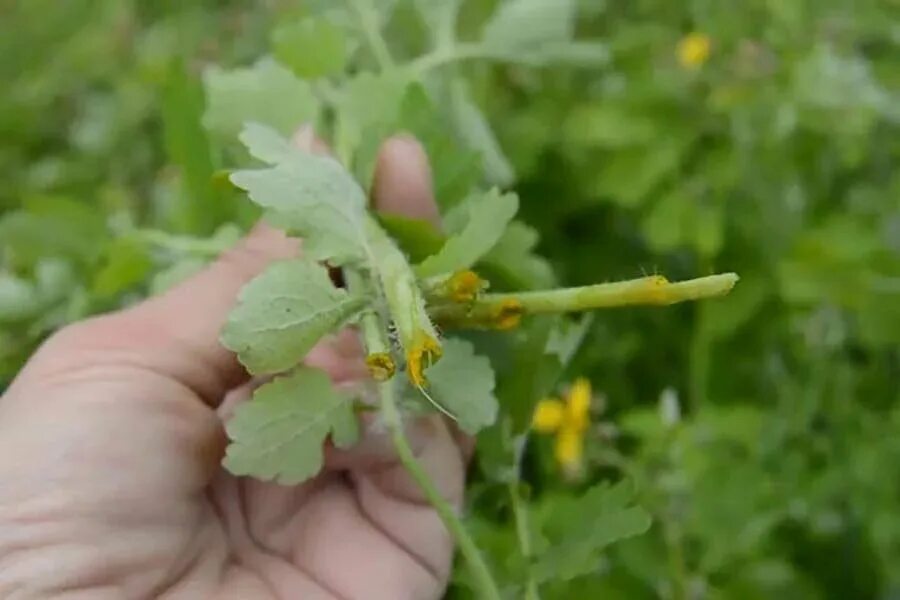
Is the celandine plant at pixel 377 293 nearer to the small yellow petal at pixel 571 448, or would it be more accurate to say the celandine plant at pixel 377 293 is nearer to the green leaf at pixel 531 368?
the green leaf at pixel 531 368

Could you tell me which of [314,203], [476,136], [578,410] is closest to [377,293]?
[314,203]

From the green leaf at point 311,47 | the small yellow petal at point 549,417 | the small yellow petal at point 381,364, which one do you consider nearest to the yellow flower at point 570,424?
the small yellow petal at point 549,417

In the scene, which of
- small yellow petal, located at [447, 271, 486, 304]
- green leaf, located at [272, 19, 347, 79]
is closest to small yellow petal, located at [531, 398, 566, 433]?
green leaf, located at [272, 19, 347, 79]

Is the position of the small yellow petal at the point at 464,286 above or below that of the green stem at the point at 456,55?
above

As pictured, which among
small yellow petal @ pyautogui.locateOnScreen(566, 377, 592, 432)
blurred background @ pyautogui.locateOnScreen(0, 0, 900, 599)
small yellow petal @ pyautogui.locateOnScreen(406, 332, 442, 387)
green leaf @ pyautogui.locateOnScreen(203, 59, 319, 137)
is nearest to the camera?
small yellow petal @ pyautogui.locateOnScreen(406, 332, 442, 387)

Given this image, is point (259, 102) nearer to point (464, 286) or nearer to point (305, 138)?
point (305, 138)

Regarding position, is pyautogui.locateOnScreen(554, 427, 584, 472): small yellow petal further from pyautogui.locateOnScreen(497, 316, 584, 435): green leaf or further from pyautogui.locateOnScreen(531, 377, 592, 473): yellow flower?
pyautogui.locateOnScreen(497, 316, 584, 435): green leaf

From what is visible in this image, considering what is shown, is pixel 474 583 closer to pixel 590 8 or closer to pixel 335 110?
pixel 335 110
